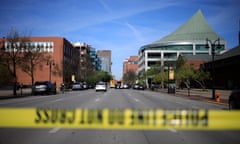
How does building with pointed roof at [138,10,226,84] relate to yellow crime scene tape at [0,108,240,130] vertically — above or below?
above

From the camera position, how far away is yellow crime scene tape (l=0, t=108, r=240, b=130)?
14.5 feet

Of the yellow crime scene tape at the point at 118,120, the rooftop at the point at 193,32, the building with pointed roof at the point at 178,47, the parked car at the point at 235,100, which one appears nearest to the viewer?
the yellow crime scene tape at the point at 118,120

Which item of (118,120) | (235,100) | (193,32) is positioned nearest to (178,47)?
(193,32)

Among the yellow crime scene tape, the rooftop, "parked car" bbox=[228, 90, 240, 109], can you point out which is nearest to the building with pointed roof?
the rooftop

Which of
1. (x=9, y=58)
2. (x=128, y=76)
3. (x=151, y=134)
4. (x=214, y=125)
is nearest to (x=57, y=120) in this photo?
(x=214, y=125)

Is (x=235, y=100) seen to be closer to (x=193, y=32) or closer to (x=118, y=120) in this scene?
(x=118, y=120)

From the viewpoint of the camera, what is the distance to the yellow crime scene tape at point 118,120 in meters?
4.42

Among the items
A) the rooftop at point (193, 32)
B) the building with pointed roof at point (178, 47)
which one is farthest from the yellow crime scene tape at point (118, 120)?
the rooftop at point (193, 32)

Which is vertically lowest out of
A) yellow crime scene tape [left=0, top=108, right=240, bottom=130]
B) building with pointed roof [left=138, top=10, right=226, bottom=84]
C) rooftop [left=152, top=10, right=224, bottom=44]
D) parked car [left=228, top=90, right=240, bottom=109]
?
parked car [left=228, top=90, right=240, bottom=109]

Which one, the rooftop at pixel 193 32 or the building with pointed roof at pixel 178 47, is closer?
the building with pointed roof at pixel 178 47

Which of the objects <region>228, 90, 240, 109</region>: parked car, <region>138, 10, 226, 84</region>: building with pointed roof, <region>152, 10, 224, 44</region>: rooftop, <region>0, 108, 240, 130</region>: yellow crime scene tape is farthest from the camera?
<region>152, 10, 224, 44</region>: rooftop

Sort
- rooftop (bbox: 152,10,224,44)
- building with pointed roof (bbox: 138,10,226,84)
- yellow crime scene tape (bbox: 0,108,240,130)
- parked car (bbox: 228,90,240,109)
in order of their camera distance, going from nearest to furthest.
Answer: yellow crime scene tape (bbox: 0,108,240,130), parked car (bbox: 228,90,240,109), building with pointed roof (bbox: 138,10,226,84), rooftop (bbox: 152,10,224,44)

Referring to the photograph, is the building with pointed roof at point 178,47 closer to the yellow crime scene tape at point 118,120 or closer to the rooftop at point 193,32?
→ the rooftop at point 193,32

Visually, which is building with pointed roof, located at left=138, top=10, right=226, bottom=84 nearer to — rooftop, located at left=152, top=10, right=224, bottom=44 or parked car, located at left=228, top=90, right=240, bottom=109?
rooftop, located at left=152, top=10, right=224, bottom=44
